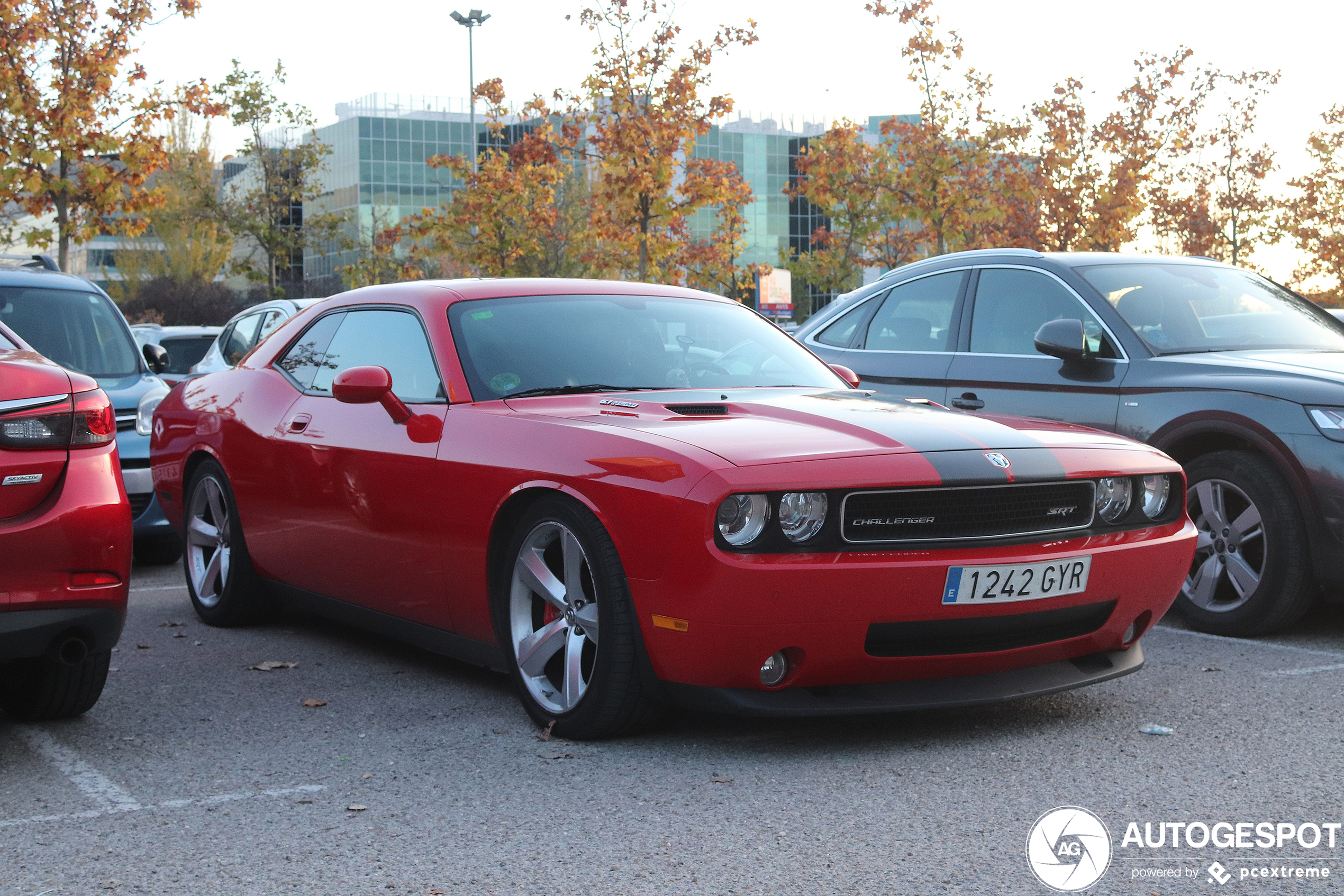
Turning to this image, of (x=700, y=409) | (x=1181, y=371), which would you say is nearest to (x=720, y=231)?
(x=1181, y=371)

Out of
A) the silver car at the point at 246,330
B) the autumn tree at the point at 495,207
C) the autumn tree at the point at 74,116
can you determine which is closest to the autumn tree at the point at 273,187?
the autumn tree at the point at 495,207

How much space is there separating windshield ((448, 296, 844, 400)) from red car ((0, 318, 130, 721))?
128cm

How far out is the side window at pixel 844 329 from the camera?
8195mm

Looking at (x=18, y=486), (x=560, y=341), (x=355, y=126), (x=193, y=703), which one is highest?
(x=355, y=126)

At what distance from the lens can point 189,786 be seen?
13.2ft

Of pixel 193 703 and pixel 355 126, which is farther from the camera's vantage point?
pixel 355 126

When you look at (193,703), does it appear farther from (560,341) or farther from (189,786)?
(560,341)

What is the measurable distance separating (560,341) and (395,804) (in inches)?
78.6

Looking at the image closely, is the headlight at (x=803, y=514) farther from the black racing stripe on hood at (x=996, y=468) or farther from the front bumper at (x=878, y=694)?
the front bumper at (x=878, y=694)

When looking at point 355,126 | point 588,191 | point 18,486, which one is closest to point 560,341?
point 18,486

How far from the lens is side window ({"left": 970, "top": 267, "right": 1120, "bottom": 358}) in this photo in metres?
7.08

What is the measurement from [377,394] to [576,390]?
2.31 feet

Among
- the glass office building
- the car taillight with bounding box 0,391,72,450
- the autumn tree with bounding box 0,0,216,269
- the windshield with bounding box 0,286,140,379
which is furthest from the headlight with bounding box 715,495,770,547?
the glass office building

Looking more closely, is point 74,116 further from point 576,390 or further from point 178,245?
point 178,245
